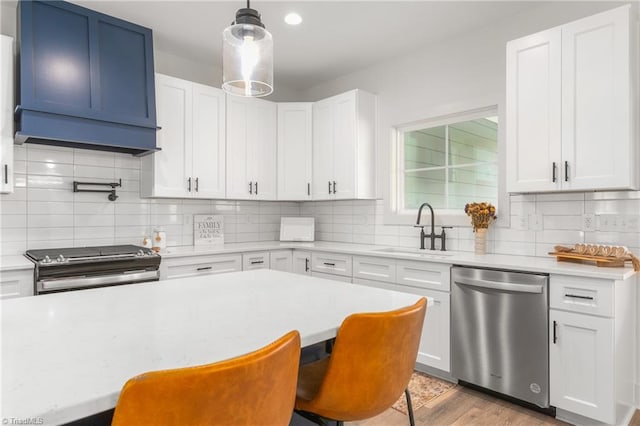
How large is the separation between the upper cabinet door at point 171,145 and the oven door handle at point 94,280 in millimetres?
742

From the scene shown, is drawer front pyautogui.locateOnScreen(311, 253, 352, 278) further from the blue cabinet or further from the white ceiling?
the white ceiling

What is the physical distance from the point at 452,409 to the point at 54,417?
7.68 feet

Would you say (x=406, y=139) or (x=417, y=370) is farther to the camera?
(x=406, y=139)

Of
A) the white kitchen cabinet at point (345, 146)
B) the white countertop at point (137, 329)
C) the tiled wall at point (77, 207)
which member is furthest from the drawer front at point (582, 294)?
the tiled wall at point (77, 207)

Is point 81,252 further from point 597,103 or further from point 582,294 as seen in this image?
point 597,103

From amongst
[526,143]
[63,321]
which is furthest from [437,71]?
[63,321]

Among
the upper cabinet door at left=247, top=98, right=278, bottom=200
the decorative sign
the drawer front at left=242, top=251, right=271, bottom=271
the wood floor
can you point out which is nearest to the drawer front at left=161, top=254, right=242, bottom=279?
the drawer front at left=242, top=251, right=271, bottom=271

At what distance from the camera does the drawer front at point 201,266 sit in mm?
3211

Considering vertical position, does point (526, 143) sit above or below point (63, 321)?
above

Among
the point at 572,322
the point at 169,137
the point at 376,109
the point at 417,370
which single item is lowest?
the point at 417,370

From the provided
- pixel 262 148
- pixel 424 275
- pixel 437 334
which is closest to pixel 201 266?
pixel 262 148

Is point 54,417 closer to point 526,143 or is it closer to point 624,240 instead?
point 526,143

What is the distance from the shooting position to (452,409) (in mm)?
2480

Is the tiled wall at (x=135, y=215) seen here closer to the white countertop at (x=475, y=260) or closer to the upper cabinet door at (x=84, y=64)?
the white countertop at (x=475, y=260)
